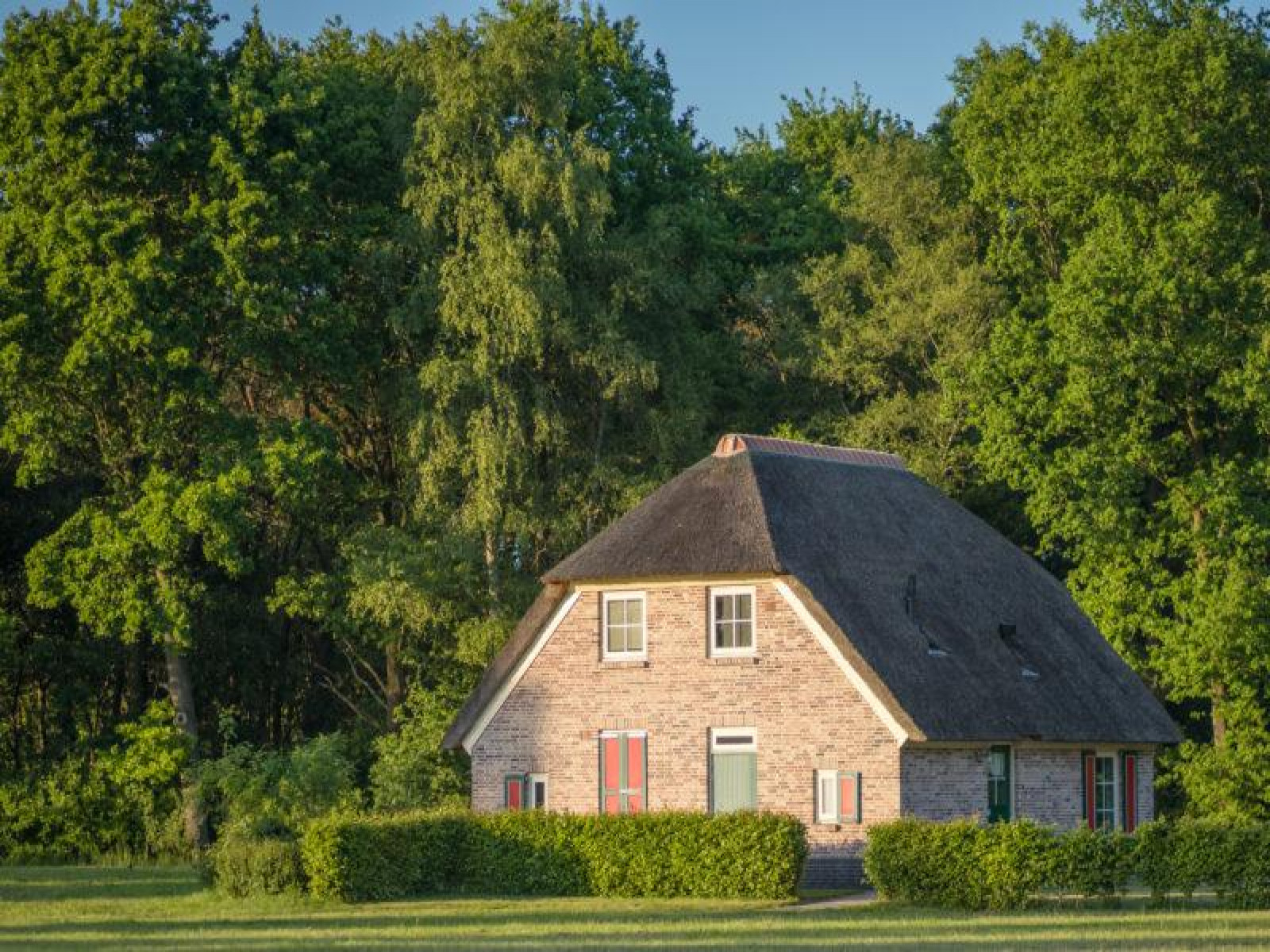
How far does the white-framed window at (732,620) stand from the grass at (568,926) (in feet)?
29.4

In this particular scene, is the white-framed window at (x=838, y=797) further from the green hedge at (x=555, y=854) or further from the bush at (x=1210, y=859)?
the bush at (x=1210, y=859)

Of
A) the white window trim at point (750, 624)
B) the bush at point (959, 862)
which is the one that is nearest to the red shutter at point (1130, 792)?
the white window trim at point (750, 624)

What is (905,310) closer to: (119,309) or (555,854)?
(119,309)

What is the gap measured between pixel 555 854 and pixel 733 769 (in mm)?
6666

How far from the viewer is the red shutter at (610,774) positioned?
1911 inches

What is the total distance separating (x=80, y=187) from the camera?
5472 centimetres

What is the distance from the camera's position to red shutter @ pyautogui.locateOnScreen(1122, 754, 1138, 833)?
52375 mm

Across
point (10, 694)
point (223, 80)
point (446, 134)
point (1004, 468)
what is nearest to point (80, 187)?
point (223, 80)

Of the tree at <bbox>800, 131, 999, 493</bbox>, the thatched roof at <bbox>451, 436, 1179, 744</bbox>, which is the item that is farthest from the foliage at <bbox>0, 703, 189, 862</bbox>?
the tree at <bbox>800, 131, 999, 493</bbox>

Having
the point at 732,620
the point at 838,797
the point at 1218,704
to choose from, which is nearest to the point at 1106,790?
the point at 1218,704

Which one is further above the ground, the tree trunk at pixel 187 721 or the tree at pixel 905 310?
the tree at pixel 905 310

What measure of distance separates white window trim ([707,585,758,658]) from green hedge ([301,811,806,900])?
266 inches

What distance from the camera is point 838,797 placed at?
45844 mm

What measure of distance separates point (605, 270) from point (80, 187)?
12.9 m
